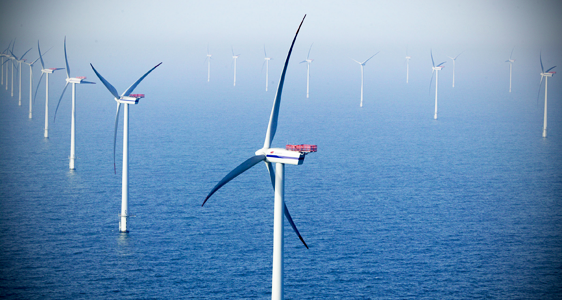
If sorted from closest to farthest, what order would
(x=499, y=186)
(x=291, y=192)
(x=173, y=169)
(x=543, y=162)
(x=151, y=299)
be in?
(x=151, y=299) → (x=291, y=192) → (x=499, y=186) → (x=173, y=169) → (x=543, y=162)

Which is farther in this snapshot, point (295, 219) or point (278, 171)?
point (295, 219)

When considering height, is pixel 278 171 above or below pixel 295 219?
above

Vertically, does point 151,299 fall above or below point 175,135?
below

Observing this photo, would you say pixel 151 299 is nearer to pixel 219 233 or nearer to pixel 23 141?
pixel 219 233

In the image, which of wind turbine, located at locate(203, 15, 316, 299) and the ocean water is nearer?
wind turbine, located at locate(203, 15, 316, 299)

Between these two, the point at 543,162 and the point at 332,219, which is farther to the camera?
the point at 543,162

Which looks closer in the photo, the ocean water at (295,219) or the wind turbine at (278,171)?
the wind turbine at (278,171)

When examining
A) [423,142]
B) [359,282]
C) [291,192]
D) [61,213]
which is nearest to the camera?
[359,282]

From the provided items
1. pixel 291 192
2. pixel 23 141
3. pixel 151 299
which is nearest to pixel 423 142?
pixel 291 192
